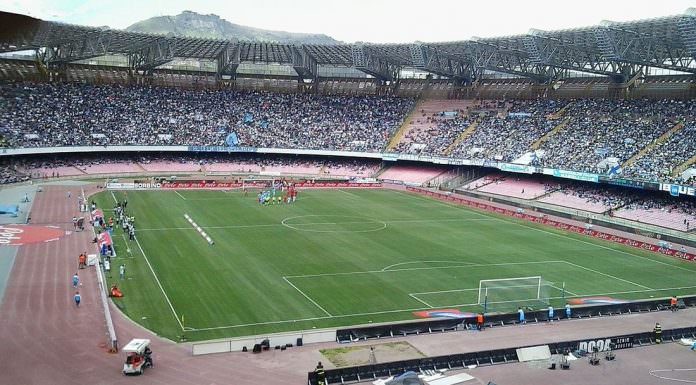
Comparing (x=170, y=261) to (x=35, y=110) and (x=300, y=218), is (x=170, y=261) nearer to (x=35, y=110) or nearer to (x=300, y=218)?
(x=300, y=218)

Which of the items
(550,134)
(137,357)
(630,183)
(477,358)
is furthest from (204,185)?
(477,358)

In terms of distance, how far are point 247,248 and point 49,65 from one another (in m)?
62.4

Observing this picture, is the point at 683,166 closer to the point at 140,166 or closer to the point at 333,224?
the point at 333,224

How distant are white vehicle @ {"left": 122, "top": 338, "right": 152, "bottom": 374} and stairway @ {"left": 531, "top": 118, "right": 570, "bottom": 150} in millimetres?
62658

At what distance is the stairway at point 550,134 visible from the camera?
77875 mm

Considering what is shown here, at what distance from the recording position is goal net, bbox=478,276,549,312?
32.4 m

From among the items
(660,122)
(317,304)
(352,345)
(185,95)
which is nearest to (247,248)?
(317,304)

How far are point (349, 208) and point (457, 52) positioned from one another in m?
35.4

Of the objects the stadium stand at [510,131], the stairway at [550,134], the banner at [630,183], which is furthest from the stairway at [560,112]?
the banner at [630,183]

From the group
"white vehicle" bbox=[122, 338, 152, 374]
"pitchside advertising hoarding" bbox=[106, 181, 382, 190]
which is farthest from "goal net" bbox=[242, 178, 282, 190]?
"white vehicle" bbox=[122, 338, 152, 374]

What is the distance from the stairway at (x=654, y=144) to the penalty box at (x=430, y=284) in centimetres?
2765

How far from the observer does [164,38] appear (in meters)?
86.1

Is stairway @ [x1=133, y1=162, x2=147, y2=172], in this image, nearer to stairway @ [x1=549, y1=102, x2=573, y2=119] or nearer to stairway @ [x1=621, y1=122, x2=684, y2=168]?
stairway @ [x1=549, y1=102, x2=573, y2=119]

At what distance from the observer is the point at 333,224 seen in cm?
5362
